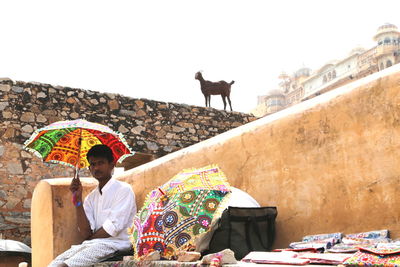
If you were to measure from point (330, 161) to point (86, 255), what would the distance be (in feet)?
5.45

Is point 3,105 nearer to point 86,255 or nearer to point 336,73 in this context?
point 86,255

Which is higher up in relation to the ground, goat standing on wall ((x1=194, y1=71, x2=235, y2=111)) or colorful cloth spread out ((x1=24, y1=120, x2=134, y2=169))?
goat standing on wall ((x1=194, y1=71, x2=235, y2=111))

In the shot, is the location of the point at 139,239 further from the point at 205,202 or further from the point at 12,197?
the point at 12,197

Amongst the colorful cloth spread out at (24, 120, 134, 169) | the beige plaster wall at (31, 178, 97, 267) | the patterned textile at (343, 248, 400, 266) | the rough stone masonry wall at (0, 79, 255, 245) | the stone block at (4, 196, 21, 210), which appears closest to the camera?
the patterned textile at (343, 248, 400, 266)

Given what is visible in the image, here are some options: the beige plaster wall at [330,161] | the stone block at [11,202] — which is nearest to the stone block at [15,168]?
the stone block at [11,202]

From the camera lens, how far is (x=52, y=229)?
13.1ft

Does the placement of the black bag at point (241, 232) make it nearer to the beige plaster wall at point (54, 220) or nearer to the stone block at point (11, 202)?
the beige plaster wall at point (54, 220)

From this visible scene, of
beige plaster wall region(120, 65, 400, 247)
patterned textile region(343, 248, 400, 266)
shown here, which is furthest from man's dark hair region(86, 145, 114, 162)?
patterned textile region(343, 248, 400, 266)

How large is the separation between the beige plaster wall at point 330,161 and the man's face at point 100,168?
94 centimetres

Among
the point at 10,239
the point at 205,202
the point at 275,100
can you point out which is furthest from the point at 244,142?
the point at 275,100

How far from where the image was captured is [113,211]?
3.58 meters

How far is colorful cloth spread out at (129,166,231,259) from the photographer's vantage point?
2.81 metres

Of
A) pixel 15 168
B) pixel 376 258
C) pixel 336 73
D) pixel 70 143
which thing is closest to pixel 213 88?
pixel 15 168

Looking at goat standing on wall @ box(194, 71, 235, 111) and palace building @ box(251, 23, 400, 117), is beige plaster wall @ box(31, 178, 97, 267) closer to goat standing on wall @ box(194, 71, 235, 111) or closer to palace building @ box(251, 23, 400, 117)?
goat standing on wall @ box(194, 71, 235, 111)
